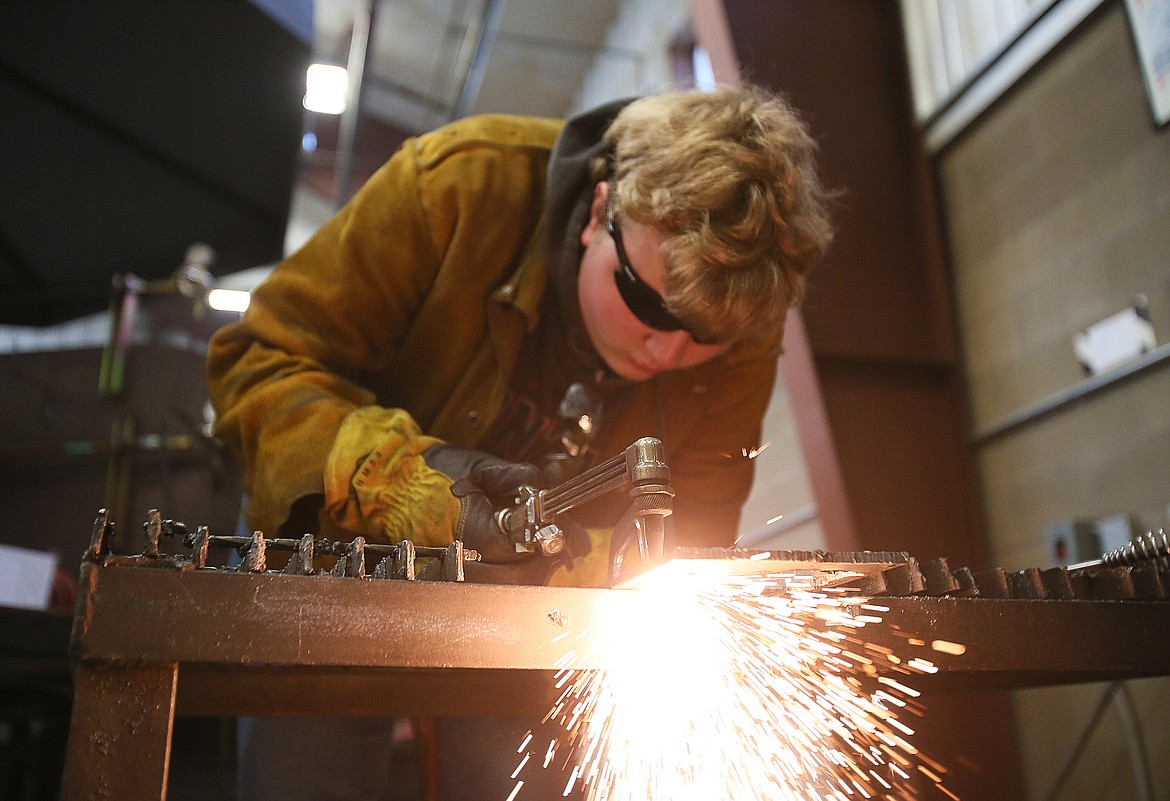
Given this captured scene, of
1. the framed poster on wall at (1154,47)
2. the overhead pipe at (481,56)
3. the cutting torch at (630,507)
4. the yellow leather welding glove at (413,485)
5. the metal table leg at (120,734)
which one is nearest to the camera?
the metal table leg at (120,734)

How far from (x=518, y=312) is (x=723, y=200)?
1.36ft

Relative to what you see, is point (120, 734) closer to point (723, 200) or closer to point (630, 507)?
point (630, 507)

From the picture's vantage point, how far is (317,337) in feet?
4.96

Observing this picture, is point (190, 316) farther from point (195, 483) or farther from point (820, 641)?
point (820, 641)

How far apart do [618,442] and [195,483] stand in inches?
72.2

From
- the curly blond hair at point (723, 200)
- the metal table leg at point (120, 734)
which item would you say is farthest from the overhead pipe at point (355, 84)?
the metal table leg at point (120, 734)

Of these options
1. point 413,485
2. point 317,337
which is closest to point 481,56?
point 317,337

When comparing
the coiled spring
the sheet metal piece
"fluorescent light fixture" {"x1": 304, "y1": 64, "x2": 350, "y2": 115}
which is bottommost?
the sheet metal piece

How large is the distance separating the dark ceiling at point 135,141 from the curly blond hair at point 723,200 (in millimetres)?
3119

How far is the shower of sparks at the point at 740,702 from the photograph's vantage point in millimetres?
974

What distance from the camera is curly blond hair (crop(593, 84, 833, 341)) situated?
1.40m

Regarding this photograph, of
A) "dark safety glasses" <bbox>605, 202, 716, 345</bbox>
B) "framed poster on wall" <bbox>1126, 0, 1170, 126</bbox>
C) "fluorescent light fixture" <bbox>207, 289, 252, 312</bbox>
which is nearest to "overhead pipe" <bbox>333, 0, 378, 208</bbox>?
"fluorescent light fixture" <bbox>207, 289, 252, 312</bbox>

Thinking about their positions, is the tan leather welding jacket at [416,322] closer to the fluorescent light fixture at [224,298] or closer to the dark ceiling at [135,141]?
the fluorescent light fixture at [224,298]

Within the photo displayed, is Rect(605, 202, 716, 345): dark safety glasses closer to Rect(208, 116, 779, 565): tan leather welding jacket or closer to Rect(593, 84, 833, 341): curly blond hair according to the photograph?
Rect(593, 84, 833, 341): curly blond hair
